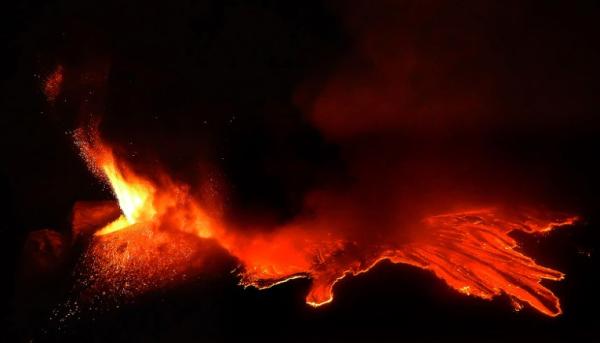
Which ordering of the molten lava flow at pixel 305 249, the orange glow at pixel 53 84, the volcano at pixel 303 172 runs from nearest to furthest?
the volcano at pixel 303 172
the molten lava flow at pixel 305 249
the orange glow at pixel 53 84

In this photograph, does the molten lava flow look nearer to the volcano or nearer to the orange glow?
the volcano

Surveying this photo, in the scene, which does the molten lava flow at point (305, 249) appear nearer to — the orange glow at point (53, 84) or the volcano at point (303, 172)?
the volcano at point (303, 172)

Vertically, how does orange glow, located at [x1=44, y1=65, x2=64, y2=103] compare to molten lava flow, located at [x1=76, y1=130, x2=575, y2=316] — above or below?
above

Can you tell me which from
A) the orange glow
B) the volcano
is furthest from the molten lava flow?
the orange glow

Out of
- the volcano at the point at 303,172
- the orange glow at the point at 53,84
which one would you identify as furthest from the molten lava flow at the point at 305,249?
the orange glow at the point at 53,84

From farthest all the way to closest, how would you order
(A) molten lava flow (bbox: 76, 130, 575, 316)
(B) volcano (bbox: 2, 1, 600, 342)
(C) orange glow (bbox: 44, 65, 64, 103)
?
(C) orange glow (bbox: 44, 65, 64, 103)
(A) molten lava flow (bbox: 76, 130, 575, 316)
(B) volcano (bbox: 2, 1, 600, 342)

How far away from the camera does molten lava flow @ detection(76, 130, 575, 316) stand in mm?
4875

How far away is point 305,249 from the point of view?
6121mm

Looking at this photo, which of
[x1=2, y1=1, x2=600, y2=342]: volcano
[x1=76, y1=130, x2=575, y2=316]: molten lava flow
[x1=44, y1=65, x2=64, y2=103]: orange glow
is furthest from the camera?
[x1=44, y1=65, x2=64, y2=103]: orange glow

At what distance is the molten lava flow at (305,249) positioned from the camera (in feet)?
16.0

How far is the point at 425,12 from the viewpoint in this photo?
884cm

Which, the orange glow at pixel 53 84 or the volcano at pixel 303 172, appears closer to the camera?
the volcano at pixel 303 172

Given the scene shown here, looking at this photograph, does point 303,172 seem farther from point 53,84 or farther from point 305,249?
point 53,84

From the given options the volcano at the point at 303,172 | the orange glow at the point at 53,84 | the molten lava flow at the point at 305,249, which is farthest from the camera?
the orange glow at the point at 53,84
